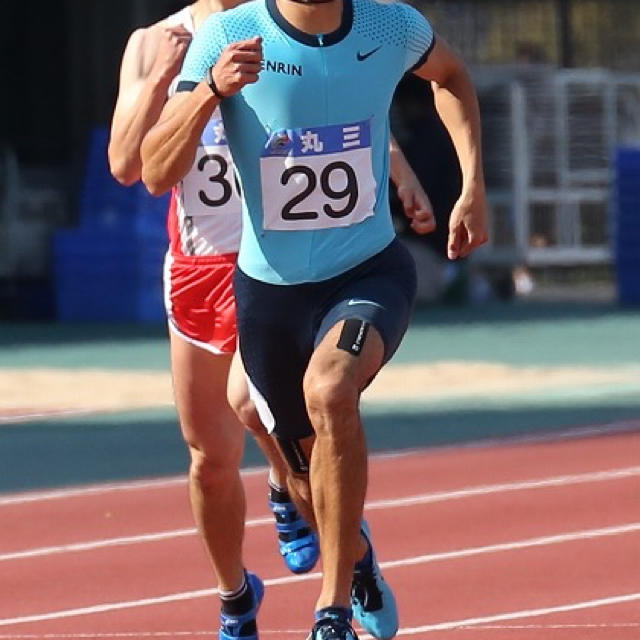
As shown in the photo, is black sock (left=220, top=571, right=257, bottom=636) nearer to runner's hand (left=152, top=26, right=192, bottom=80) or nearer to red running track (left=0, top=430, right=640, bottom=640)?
red running track (left=0, top=430, right=640, bottom=640)

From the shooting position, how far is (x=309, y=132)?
6.11 m

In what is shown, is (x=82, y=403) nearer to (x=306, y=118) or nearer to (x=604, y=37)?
(x=306, y=118)

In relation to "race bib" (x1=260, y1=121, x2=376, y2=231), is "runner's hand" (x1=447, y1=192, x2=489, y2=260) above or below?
below

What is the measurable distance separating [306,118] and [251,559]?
3077 mm

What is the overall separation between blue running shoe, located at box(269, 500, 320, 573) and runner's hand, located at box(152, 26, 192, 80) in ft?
5.40

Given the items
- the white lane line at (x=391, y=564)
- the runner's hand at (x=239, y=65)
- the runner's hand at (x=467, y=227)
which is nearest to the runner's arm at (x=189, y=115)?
the runner's hand at (x=239, y=65)

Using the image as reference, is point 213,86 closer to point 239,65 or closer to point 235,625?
point 239,65

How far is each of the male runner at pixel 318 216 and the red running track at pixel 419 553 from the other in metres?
1.13

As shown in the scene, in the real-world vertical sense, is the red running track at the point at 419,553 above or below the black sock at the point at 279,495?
below

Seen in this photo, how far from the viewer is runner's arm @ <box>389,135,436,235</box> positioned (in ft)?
22.1

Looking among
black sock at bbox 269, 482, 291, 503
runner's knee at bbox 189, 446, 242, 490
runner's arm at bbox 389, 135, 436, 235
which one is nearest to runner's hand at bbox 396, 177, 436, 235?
runner's arm at bbox 389, 135, 436, 235

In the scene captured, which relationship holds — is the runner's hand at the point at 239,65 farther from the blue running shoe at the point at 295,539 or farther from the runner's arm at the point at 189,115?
the blue running shoe at the point at 295,539

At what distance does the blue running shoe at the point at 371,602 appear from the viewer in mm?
6602

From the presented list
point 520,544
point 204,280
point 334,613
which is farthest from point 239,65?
point 520,544
